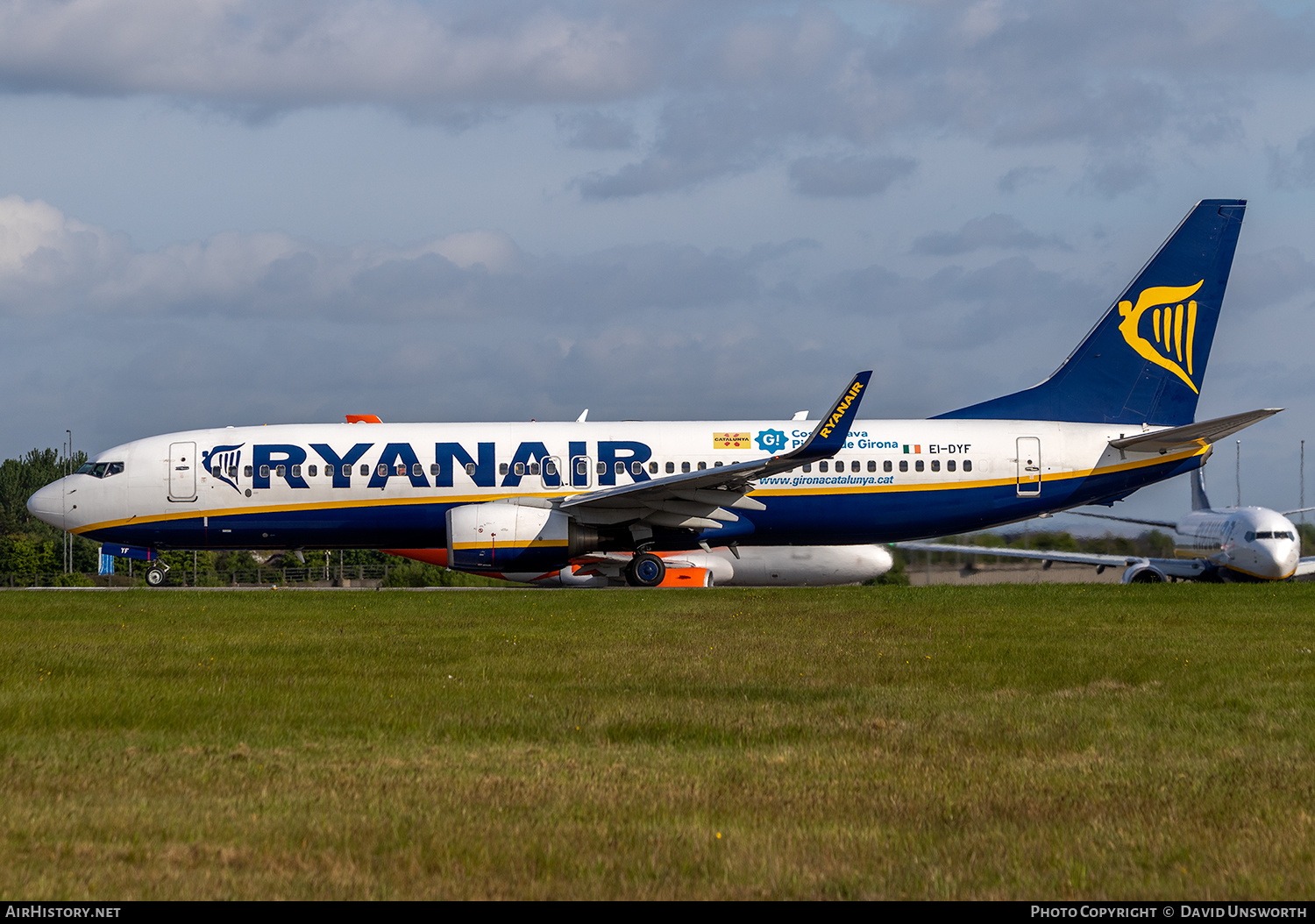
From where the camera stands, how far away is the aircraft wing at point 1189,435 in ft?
86.0

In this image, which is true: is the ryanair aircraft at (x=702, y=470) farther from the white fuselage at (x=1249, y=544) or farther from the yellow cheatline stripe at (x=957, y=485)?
the white fuselage at (x=1249, y=544)

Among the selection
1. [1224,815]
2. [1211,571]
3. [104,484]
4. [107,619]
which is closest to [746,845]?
[1224,815]

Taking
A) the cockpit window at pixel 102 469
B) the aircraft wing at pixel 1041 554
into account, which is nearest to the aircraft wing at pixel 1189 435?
the aircraft wing at pixel 1041 554

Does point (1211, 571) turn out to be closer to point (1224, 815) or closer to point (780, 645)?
point (780, 645)

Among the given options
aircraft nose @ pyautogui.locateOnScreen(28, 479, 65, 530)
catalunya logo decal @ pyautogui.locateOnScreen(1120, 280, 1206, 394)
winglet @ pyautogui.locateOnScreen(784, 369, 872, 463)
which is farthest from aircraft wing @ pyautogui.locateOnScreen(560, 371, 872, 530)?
aircraft nose @ pyautogui.locateOnScreen(28, 479, 65, 530)

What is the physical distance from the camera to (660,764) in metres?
8.05

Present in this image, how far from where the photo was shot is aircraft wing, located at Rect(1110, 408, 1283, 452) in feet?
86.0

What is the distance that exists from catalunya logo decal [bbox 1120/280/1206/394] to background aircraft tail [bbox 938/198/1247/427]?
0.07 feet

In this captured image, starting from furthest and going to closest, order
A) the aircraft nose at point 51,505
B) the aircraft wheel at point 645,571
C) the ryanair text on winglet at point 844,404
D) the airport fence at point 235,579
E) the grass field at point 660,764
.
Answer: the airport fence at point 235,579, the aircraft nose at point 51,505, the aircraft wheel at point 645,571, the ryanair text on winglet at point 844,404, the grass field at point 660,764

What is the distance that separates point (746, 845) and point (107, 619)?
15200 millimetres

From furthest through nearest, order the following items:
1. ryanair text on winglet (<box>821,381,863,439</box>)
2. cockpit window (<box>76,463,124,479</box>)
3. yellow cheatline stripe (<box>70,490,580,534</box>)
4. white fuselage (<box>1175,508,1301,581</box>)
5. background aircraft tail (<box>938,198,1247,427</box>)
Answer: white fuselage (<box>1175,508,1301,581</box>) < background aircraft tail (<box>938,198,1247,427</box>) < cockpit window (<box>76,463,124,479</box>) < yellow cheatline stripe (<box>70,490,580,534</box>) < ryanair text on winglet (<box>821,381,863,439</box>)

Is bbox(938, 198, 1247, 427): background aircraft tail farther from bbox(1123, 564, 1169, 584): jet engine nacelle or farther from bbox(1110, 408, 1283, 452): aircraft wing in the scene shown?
bbox(1123, 564, 1169, 584): jet engine nacelle

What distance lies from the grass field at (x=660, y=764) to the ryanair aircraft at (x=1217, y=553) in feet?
68.7

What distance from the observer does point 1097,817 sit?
666cm
